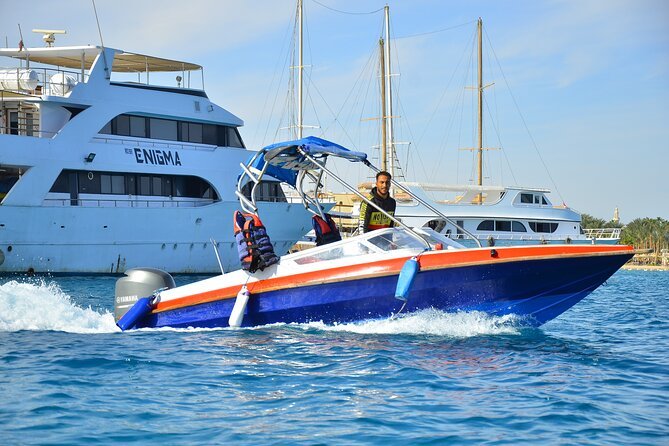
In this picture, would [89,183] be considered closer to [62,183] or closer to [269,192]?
[62,183]

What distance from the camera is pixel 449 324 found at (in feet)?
36.9

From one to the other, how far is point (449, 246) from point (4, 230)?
17463 mm

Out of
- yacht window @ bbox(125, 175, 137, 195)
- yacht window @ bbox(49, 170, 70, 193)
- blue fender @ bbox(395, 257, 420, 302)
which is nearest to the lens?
blue fender @ bbox(395, 257, 420, 302)

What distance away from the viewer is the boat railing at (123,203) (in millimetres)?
26688

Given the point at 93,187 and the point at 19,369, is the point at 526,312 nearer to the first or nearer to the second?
the point at 19,369

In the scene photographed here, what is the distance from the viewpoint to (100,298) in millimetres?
19844

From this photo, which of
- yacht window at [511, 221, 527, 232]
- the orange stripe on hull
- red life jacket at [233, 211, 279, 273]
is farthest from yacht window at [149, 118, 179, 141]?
yacht window at [511, 221, 527, 232]

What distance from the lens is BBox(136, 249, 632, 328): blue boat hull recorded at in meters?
10.9

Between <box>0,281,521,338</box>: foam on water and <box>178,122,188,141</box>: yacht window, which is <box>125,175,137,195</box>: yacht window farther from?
<box>0,281,521,338</box>: foam on water

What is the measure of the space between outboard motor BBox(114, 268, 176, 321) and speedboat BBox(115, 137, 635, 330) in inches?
0.6

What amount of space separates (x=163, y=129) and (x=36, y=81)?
4734 millimetres

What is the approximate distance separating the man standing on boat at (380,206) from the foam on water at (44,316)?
4330mm

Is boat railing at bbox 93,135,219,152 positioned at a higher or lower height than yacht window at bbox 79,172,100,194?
higher

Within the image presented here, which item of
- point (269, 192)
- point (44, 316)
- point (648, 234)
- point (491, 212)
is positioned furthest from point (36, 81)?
point (648, 234)
